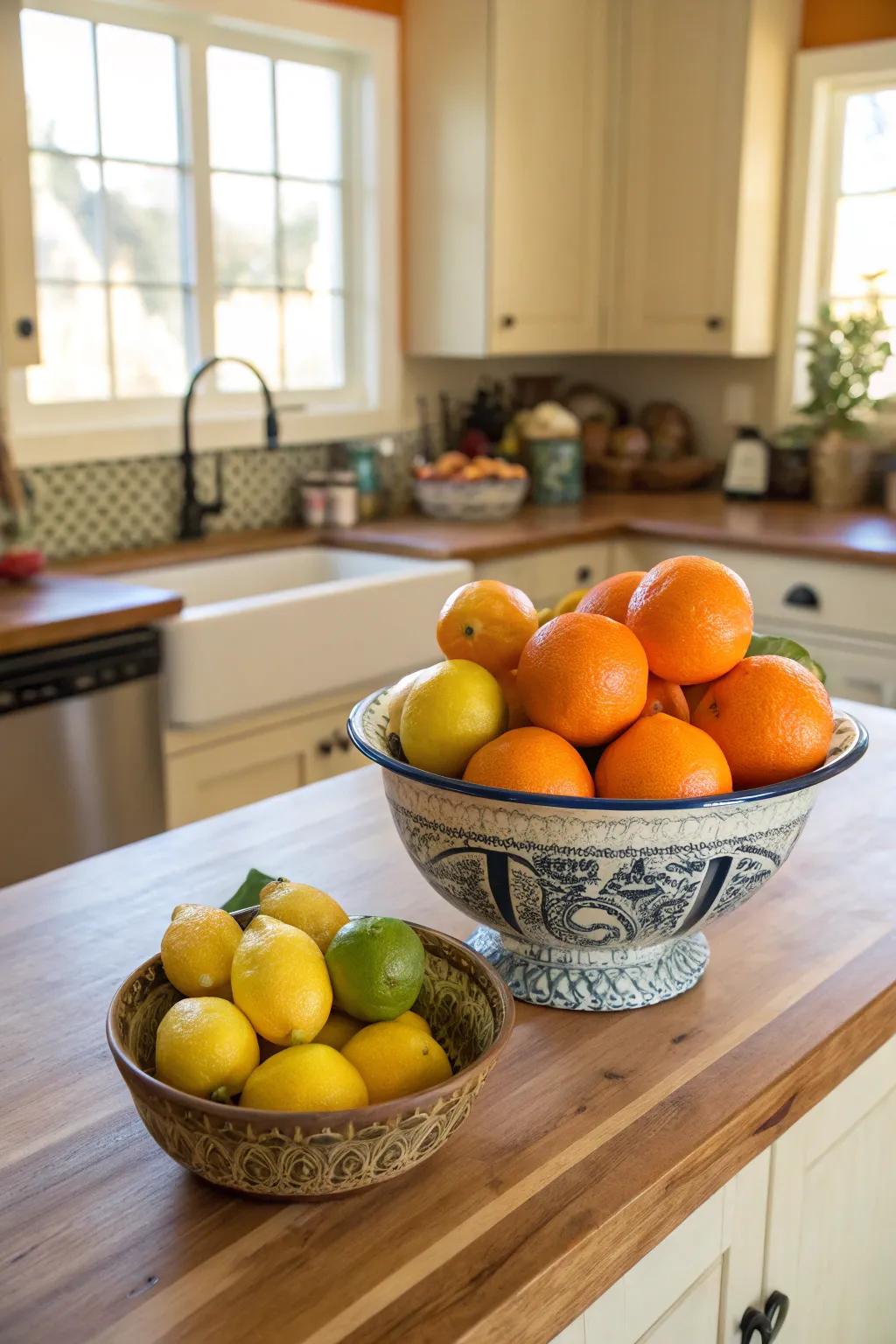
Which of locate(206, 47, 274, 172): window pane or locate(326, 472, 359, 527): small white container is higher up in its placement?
locate(206, 47, 274, 172): window pane

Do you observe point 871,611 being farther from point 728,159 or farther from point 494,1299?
point 494,1299

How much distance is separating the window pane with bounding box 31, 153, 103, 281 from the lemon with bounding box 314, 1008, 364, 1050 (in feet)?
8.37

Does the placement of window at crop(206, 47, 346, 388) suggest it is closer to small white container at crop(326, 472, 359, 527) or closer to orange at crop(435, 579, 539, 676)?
small white container at crop(326, 472, 359, 527)

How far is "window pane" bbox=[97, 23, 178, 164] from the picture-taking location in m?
3.01

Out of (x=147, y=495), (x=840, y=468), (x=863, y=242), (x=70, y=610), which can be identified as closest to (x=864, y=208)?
(x=863, y=242)

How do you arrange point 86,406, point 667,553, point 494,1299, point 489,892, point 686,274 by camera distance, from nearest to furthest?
point 494,1299 < point 489,892 < point 86,406 < point 667,553 < point 686,274

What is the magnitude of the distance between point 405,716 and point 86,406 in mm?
2381

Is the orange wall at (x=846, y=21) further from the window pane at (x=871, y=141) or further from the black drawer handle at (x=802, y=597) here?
the black drawer handle at (x=802, y=597)

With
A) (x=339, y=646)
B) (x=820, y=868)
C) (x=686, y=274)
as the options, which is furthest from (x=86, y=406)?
(x=820, y=868)

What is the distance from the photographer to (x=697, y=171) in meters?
3.77


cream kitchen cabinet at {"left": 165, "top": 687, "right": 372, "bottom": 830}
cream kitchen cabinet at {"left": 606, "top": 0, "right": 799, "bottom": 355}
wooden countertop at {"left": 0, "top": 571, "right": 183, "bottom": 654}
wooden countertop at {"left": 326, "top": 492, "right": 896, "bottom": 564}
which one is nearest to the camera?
wooden countertop at {"left": 0, "top": 571, "right": 183, "bottom": 654}

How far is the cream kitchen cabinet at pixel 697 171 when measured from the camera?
3645mm

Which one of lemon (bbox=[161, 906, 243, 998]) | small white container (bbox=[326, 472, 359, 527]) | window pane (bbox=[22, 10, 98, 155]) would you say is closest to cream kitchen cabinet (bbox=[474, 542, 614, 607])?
small white container (bbox=[326, 472, 359, 527])

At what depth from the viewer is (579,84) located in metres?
3.69
